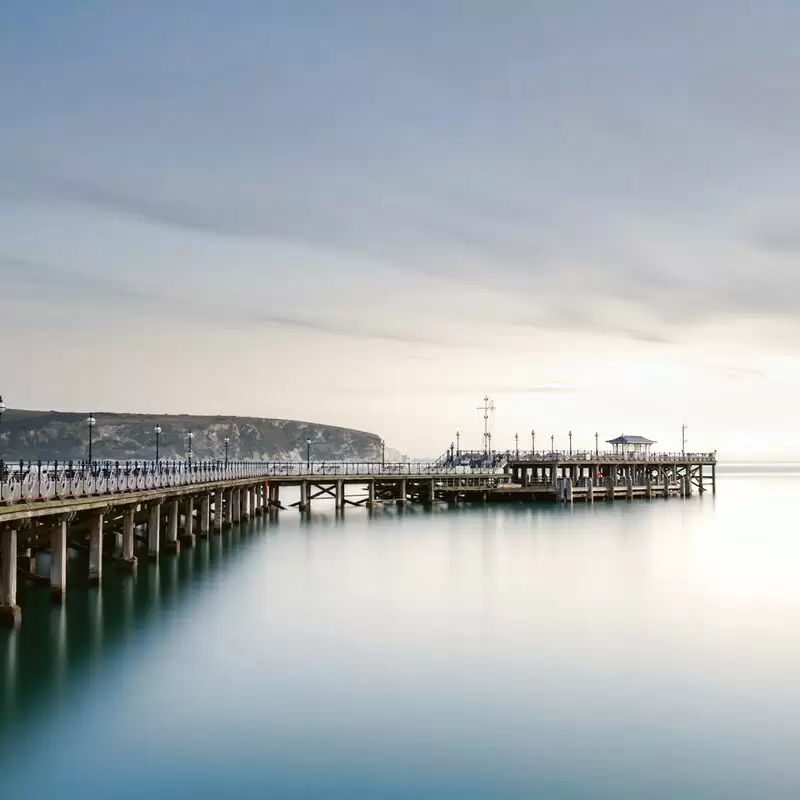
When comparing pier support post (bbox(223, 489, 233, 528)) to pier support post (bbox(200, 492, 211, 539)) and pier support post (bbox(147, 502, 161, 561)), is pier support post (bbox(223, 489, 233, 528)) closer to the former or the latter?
pier support post (bbox(200, 492, 211, 539))

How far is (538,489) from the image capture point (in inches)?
3570

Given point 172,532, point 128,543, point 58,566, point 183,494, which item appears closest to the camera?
point 58,566

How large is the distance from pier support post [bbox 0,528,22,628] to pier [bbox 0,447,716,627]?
0.09 ft

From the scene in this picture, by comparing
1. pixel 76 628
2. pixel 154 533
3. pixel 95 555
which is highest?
pixel 95 555

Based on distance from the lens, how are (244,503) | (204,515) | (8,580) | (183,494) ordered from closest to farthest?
1. (8,580)
2. (183,494)
3. (204,515)
4. (244,503)

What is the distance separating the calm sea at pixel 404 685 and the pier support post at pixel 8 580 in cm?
48

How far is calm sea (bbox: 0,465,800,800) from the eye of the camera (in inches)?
654

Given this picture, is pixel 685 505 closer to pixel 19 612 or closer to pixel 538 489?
pixel 538 489

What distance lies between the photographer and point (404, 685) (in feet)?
73.2

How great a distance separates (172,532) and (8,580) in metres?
21.6

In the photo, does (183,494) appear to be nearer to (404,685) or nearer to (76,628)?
(76,628)

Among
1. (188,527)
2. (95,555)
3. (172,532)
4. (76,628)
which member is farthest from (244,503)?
(76,628)

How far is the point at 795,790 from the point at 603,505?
238 feet

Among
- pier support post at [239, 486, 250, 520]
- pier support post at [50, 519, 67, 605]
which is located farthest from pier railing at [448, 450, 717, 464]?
pier support post at [50, 519, 67, 605]
